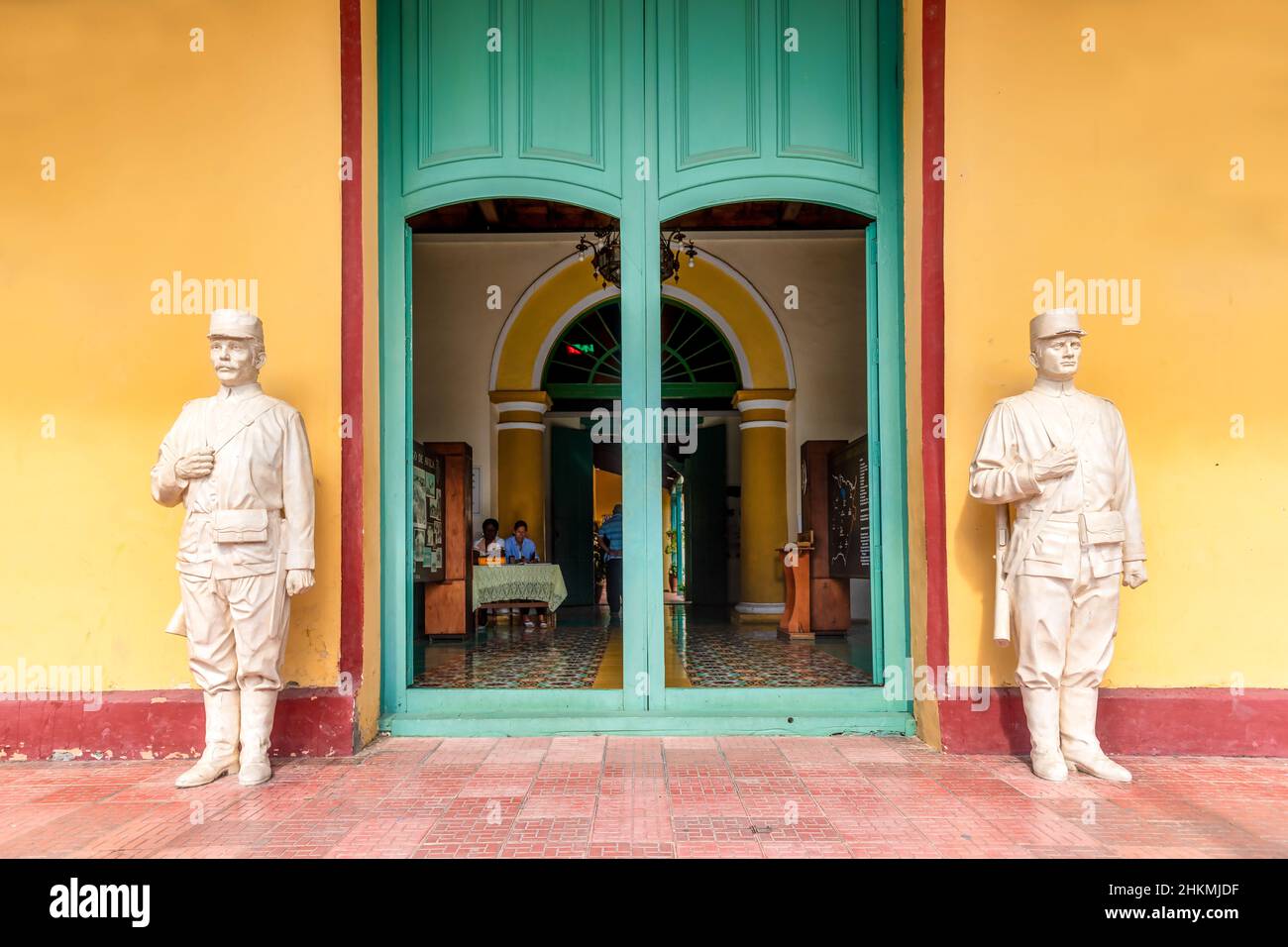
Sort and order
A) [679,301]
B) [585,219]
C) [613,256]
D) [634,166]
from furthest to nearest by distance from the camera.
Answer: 1. [679,301]
2. [585,219]
3. [613,256]
4. [634,166]

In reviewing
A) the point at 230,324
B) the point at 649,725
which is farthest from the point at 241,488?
the point at 649,725

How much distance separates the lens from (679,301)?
10.7 metres

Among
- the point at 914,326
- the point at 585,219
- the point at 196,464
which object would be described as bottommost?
the point at 196,464

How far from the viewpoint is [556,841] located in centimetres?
288

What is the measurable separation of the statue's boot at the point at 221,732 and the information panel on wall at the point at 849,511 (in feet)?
17.0

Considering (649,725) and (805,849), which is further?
(649,725)

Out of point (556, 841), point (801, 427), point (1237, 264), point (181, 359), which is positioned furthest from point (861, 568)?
point (181, 359)

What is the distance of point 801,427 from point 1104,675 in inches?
262

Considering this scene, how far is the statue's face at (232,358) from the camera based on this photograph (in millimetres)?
3598

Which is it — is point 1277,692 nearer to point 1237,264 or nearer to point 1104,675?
point 1104,675

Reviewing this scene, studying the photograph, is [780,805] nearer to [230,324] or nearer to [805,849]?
[805,849]

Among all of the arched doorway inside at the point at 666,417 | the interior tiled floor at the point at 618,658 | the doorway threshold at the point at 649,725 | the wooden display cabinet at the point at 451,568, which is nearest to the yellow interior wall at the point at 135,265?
the doorway threshold at the point at 649,725

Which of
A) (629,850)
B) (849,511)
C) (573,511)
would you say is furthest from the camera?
Answer: (573,511)

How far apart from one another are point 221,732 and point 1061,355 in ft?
13.5
